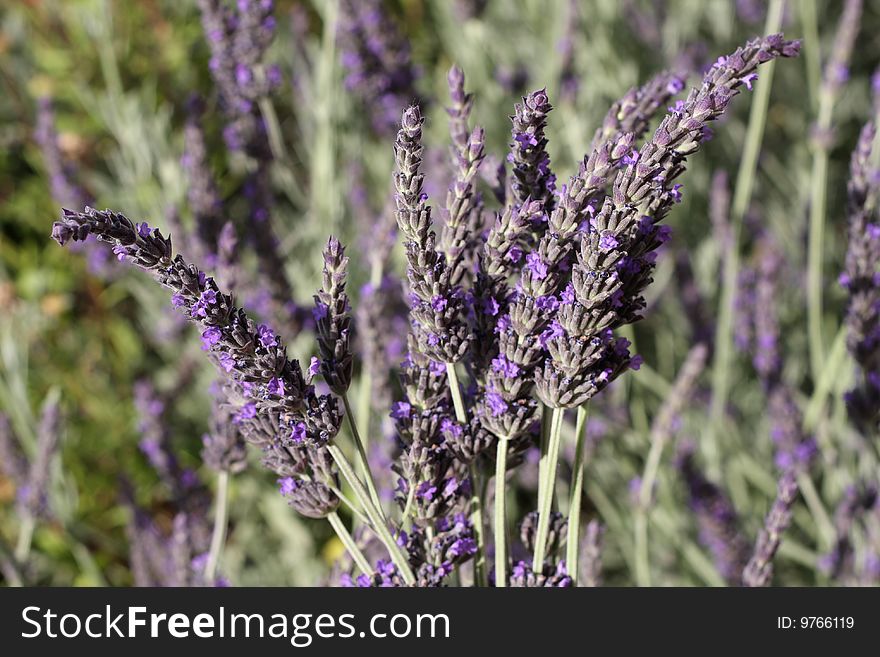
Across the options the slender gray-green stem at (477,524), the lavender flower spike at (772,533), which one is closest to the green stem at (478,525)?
the slender gray-green stem at (477,524)

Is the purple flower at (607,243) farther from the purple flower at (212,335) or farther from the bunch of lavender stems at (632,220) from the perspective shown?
the purple flower at (212,335)

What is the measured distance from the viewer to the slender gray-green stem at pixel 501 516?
2.81ft

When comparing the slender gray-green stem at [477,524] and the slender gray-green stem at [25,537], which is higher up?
the slender gray-green stem at [25,537]

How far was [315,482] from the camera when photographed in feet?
3.00

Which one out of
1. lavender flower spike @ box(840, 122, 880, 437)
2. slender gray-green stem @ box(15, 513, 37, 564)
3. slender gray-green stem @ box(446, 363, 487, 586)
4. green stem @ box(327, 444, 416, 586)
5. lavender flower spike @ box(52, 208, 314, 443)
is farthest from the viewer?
slender gray-green stem @ box(15, 513, 37, 564)

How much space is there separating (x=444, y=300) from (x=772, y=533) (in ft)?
2.04

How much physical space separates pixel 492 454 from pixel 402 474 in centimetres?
10

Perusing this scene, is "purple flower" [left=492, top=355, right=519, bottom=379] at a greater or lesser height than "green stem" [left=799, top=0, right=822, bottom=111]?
lesser

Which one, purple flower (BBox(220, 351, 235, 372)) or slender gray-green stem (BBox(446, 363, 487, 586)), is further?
slender gray-green stem (BBox(446, 363, 487, 586))

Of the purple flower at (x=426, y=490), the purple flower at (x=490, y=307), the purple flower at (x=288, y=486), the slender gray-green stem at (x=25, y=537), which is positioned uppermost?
the slender gray-green stem at (x=25, y=537)

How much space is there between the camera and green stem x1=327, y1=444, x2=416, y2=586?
2.70 ft

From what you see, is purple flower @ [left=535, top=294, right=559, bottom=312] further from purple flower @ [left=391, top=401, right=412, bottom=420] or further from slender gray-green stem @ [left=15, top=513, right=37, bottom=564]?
slender gray-green stem @ [left=15, top=513, right=37, bottom=564]

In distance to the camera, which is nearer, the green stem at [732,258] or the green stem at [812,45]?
the green stem at [732,258]

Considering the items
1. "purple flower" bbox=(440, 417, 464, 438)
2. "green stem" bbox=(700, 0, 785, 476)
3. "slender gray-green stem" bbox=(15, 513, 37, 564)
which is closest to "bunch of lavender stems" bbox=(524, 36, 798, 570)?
"purple flower" bbox=(440, 417, 464, 438)
